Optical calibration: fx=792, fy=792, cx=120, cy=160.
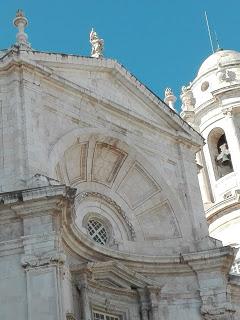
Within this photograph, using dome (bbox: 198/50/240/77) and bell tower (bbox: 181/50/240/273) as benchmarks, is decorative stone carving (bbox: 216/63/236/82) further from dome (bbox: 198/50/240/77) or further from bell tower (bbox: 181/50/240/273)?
dome (bbox: 198/50/240/77)

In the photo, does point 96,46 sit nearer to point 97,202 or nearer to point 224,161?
point 97,202

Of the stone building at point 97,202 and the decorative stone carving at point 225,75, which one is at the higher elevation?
the decorative stone carving at point 225,75

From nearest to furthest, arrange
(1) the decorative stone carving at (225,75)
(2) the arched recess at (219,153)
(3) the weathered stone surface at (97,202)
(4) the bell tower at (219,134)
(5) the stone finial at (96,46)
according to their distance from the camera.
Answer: (3) the weathered stone surface at (97,202) < (5) the stone finial at (96,46) < (4) the bell tower at (219,134) < (2) the arched recess at (219,153) < (1) the decorative stone carving at (225,75)

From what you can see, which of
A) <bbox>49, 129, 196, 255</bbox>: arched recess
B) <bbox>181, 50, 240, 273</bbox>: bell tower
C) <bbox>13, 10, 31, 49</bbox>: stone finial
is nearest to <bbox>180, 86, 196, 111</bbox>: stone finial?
<bbox>181, 50, 240, 273</bbox>: bell tower

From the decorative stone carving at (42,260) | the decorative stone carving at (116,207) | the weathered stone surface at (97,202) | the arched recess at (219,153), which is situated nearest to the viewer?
the decorative stone carving at (42,260)

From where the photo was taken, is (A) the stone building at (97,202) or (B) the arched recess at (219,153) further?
(B) the arched recess at (219,153)

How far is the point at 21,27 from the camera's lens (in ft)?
80.3

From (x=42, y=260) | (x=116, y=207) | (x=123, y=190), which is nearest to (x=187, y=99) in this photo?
(x=123, y=190)

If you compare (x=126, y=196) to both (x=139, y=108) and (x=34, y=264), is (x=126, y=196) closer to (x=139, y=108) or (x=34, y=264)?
(x=139, y=108)

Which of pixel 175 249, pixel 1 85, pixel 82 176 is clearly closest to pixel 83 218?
pixel 82 176

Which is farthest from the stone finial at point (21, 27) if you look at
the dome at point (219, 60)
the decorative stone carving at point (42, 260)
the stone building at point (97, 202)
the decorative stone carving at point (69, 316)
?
the dome at point (219, 60)

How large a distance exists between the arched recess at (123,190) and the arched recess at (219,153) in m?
12.6

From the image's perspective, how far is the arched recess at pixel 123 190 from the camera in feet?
78.6

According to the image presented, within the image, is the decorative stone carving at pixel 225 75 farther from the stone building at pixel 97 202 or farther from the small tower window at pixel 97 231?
the small tower window at pixel 97 231
